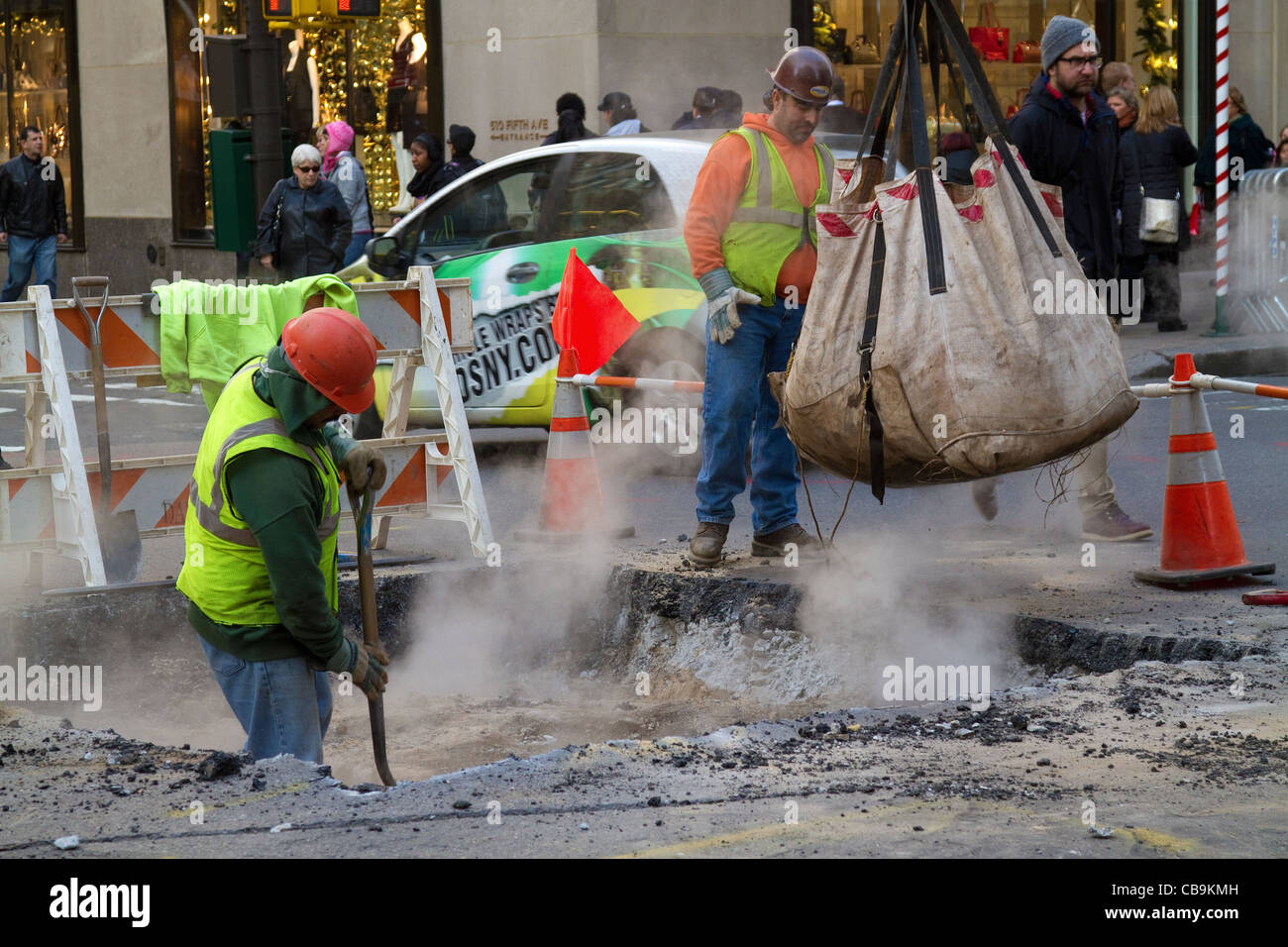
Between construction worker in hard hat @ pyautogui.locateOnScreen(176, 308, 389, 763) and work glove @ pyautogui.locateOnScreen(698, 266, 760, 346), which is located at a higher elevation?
work glove @ pyautogui.locateOnScreen(698, 266, 760, 346)

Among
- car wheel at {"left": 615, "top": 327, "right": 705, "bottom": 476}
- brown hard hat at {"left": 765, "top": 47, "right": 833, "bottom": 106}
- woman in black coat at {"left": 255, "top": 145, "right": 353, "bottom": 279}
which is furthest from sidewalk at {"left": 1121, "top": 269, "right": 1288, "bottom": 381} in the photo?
brown hard hat at {"left": 765, "top": 47, "right": 833, "bottom": 106}

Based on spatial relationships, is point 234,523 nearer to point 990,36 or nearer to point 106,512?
point 106,512

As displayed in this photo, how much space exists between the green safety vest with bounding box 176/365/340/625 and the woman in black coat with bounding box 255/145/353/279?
8.67 meters

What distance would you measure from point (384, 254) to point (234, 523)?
595 centimetres

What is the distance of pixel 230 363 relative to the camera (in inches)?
263

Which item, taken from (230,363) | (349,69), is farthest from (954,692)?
(349,69)

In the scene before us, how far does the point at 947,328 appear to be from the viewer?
5164 mm

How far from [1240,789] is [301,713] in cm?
253

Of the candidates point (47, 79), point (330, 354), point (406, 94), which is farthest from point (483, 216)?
point (47, 79)

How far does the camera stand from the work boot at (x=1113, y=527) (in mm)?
7305

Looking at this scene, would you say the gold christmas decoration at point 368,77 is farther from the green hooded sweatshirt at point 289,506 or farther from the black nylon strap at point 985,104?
the green hooded sweatshirt at point 289,506

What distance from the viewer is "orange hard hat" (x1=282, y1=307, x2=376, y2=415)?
439 centimetres

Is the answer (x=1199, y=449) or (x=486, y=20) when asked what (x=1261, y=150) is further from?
(x=1199, y=449)

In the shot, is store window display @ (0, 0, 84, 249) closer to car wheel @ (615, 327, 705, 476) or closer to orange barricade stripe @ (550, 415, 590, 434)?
A: car wheel @ (615, 327, 705, 476)
